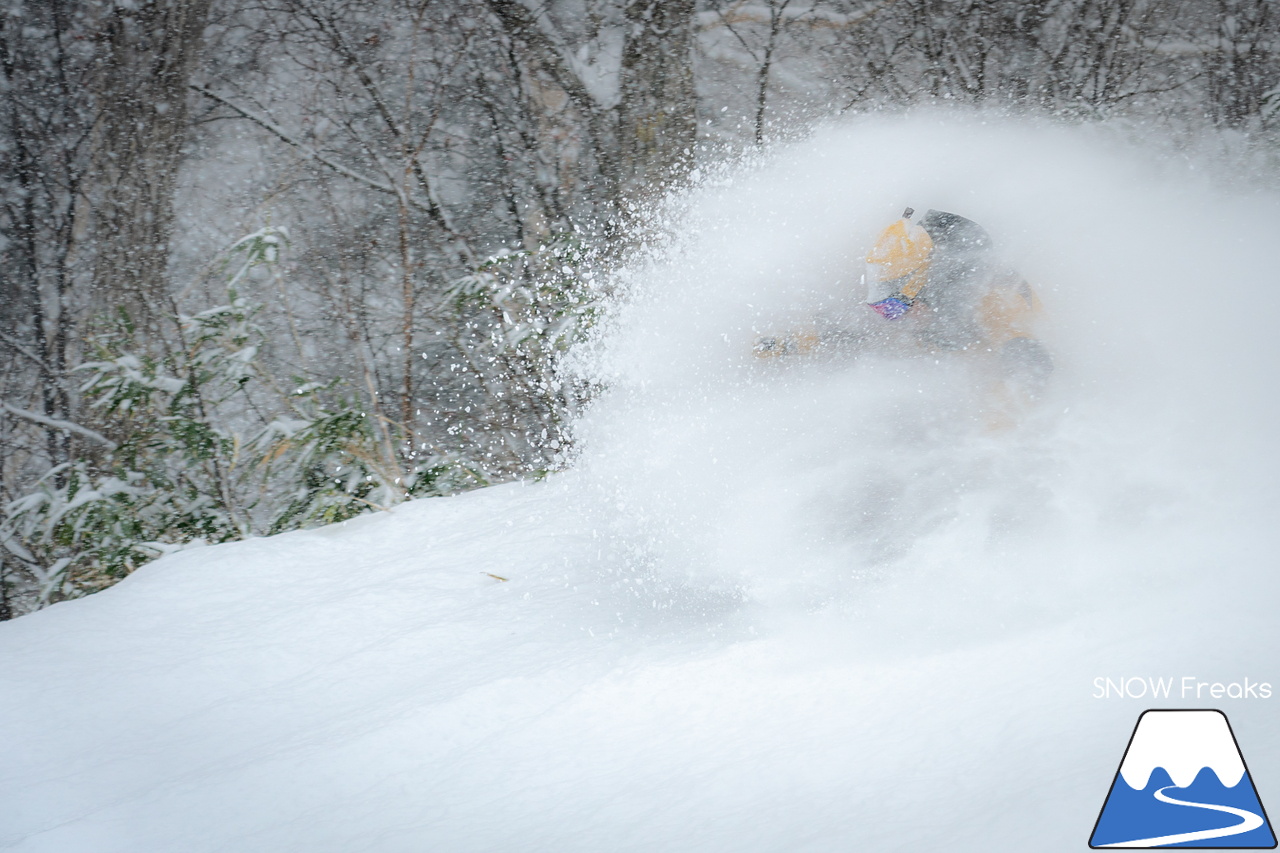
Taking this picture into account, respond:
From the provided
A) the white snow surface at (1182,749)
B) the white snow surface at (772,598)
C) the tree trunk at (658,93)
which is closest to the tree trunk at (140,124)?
the tree trunk at (658,93)

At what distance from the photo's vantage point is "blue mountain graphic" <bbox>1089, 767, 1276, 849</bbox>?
3.64ft

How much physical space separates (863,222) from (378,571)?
184 cm

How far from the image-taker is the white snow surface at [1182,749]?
3.99ft

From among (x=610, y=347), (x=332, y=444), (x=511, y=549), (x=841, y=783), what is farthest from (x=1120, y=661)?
(x=332, y=444)

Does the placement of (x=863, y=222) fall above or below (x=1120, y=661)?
above

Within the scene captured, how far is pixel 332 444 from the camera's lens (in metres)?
3.71

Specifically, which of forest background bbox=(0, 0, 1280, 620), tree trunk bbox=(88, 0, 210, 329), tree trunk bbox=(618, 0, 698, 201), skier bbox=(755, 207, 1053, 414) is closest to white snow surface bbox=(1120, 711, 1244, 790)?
skier bbox=(755, 207, 1053, 414)

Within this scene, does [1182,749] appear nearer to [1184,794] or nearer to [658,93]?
[1184,794]

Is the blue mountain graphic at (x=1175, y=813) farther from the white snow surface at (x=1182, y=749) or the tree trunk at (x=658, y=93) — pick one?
the tree trunk at (x=658, y=93)

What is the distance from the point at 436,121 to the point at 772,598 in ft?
16.7

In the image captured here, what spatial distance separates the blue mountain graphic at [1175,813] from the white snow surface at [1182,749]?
1 centimetres

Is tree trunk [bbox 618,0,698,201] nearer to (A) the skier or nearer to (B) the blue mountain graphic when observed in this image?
(A) the skier

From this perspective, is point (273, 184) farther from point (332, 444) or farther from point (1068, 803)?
point (1068, 803)

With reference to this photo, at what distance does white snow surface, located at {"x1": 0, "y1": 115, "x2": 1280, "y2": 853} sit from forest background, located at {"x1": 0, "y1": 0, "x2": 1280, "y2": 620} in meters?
2.71
